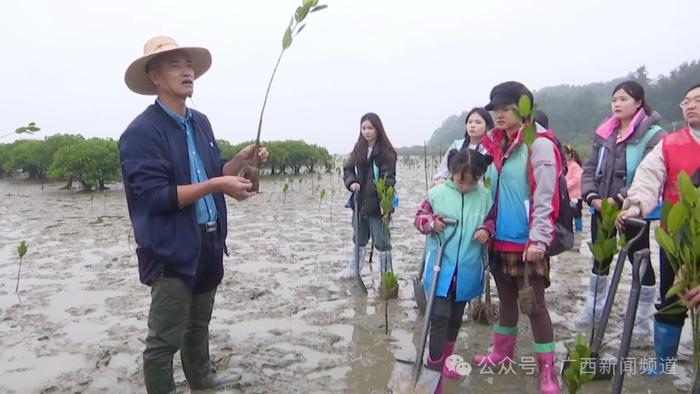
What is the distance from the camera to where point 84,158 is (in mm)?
13477

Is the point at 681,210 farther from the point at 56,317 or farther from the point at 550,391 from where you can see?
the point at 56,317

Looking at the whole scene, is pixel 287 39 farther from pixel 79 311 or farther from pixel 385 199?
pixel 79 311

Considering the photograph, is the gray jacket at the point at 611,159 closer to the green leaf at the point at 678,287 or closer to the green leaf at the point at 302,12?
the green leaf at the point at 678,287

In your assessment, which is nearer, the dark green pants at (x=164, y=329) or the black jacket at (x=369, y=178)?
the dark green pants at (x=164, y=329)

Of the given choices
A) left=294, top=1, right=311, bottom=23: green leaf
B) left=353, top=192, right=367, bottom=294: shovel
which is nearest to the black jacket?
left=353, top=192, right=367, bottom=294: shovel

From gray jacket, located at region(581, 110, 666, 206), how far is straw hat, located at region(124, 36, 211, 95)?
2.75 m

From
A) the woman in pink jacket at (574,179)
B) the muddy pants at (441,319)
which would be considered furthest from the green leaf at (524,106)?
A: the woman in pink jacket at (574,179)

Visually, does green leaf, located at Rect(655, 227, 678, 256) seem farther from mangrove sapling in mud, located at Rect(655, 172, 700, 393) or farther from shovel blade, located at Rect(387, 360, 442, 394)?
shovel blade, located at Rect(387, 360, 442, 394)

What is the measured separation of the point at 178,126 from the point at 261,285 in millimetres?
2956

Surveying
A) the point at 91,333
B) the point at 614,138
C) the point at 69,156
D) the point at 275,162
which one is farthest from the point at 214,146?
the point at 275,162

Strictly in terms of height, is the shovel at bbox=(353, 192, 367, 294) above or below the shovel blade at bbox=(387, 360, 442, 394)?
above

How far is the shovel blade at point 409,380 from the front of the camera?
2793 millimetres

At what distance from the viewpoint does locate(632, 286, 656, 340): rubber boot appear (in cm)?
358

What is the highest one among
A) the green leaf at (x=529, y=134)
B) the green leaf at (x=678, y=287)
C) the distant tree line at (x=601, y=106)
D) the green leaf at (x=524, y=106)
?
the distant tree line at (x=601, y=106)
